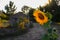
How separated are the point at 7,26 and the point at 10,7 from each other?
0.45 metres

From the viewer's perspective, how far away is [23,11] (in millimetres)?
2092

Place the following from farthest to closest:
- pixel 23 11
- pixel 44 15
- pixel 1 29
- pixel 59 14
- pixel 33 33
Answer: pixel 23 11 → pixel 59 14 → pixel 33 33 → pixel 1 29 → pixel 44 15

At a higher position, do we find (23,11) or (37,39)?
(23,11)

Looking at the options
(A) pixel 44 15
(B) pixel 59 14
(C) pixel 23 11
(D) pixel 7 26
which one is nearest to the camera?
(A) pixel 44 15

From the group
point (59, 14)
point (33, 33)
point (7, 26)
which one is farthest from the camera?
point (59, 14)

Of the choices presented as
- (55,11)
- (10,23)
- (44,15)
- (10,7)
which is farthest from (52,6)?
(44,15)

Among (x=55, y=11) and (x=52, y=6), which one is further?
(x=52, y=6)

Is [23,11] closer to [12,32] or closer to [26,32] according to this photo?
[26,32]

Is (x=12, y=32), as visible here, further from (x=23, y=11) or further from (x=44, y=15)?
(x=44, y=15)

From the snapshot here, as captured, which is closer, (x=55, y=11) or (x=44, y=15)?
(x=44, y=15)

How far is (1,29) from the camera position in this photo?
1463mm

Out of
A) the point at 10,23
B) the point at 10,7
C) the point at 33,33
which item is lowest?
the point at 33,33

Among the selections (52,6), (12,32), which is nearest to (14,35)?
(12,32)

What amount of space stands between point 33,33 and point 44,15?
1.04 m
